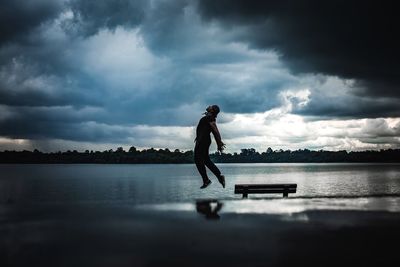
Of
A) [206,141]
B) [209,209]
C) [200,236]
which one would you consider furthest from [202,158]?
[200,236]

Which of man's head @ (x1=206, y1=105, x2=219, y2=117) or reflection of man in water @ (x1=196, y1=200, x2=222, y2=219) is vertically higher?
man's head @ (x1=206, y1=105, x2=219, y2=117)

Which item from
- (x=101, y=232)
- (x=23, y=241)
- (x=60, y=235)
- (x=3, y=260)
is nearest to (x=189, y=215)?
(x=101, y=232)

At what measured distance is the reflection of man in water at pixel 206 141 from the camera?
15.6 m

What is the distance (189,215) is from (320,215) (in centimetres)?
303

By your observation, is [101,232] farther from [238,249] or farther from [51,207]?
[51,207]

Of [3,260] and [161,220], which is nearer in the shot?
[3,260]

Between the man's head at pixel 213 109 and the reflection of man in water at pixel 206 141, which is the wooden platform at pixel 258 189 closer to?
the reflection of man in water at pixel 206 141

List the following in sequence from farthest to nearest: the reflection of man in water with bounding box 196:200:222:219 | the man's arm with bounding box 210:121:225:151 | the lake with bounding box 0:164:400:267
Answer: the man's arm with bounding box 210:121:225:151 < the reflection of man in water with bounding box 196:200:222:219 < the lake with bounding box 0:164:400:267

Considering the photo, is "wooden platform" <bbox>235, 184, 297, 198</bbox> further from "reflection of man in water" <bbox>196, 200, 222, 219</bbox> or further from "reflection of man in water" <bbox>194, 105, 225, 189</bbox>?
"reflection of man in water" <bbox>196, 200, 222, 219</bbox>

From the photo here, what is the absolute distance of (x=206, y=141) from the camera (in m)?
15.8

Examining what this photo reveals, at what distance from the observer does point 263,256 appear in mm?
5883

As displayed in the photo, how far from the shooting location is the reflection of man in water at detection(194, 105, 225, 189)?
15.6m

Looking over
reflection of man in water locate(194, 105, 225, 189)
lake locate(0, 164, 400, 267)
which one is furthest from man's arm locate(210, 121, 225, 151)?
Result: lake locate(0, 164, 400, 267)

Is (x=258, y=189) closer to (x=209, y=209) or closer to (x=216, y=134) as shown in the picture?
(x=216, y=134)
